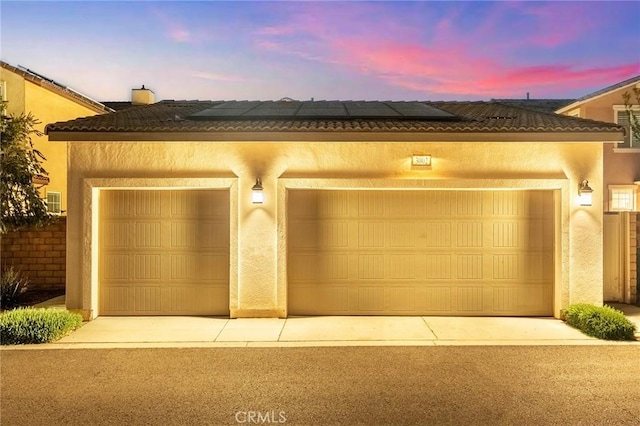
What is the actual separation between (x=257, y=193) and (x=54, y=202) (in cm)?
1082

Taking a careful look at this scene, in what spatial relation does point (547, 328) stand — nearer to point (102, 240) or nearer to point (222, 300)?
point (222, 300)

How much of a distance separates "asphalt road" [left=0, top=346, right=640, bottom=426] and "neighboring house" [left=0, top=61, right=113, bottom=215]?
10.7 metres

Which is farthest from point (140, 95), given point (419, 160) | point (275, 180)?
point (419, 160)

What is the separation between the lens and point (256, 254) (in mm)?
8789

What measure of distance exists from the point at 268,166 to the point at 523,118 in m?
5.38

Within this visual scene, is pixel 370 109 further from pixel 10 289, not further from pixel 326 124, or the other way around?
pixel 10 289

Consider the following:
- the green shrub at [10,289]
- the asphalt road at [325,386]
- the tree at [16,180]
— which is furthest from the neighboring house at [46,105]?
the asphalt road at [325,386]

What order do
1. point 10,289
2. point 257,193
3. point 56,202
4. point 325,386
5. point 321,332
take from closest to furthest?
point 325,386 → point 321,332 → point 257,193 → point 10,289 → point 56,202

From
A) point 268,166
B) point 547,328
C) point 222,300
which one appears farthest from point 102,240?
point 547,328

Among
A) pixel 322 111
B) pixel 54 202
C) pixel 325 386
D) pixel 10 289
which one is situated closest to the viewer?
pixel 325 386

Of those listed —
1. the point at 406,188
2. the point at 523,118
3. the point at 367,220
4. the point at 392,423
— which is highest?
the point at 523,118

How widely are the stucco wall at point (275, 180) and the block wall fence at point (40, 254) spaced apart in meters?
3.20

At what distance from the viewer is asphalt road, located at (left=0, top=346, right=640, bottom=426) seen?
15.6 ft

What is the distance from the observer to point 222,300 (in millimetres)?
9086
